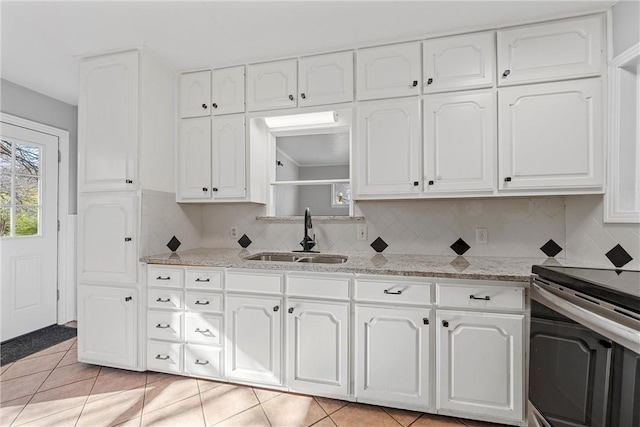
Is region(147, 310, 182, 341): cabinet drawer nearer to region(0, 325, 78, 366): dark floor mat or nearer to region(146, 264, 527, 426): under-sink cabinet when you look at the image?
region(146, 264, 527, 426): under-sink cabinet

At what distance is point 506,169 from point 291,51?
168cm

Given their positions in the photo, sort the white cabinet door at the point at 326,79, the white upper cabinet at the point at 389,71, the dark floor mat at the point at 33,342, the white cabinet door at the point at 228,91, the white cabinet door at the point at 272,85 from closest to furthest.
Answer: the white upper cabinet at the point at 389,71 → the white cabinet door at the point at 326,79 → the white cabinet door at the point at 272,85 → the white cabinet door at the point at 228,91 → the dark floor mat at the point at 33,342

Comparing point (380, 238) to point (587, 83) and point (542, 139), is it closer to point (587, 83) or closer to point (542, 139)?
point (542, 139)

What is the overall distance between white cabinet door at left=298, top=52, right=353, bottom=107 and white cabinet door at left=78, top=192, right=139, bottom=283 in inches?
58.0

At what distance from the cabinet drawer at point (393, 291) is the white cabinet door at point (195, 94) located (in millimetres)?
1824

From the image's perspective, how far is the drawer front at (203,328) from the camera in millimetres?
2107

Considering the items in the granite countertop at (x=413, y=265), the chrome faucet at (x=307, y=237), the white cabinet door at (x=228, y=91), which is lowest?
the granite countertop at (x=413, y=265)

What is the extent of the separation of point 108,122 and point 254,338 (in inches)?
74.0

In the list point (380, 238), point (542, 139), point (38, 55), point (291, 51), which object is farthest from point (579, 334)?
point (38, 55)

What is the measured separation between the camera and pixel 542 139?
1902 mm

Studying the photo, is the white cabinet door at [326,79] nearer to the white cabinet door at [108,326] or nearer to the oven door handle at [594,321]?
the oven door handle at [594,321]

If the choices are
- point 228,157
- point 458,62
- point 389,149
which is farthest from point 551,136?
point 228,157

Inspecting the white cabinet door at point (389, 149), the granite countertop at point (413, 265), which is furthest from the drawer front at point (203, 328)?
the white cabinet door at point (389, 149)

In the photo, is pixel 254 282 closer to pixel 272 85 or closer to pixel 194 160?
pixel 194 160
